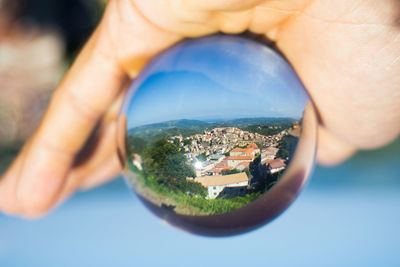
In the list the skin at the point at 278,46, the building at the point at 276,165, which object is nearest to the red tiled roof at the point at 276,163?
the building at the point at 276,165

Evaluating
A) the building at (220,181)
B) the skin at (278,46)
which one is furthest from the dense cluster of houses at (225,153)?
the skin at (278,46)

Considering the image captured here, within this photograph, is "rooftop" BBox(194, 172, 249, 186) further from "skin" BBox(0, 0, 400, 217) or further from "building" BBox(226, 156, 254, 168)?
"skin" BBox(0, 0, 400, 217)

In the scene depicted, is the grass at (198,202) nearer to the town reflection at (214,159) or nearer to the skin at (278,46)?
the town reflection at (214,159)

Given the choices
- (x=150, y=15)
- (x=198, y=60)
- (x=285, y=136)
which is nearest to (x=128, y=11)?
(x=150, y=15)

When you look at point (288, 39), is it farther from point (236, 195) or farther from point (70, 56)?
point (70, 56)

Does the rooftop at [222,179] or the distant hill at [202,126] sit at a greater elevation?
the distant hill at [202,126]

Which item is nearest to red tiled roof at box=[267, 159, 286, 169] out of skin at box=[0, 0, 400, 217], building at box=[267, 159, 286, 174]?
building at box=[267, 159, 286, 174]

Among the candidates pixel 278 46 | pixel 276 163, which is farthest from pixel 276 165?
pixel 278 46

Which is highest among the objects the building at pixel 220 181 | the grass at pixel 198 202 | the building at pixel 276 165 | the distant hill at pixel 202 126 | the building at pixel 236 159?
the distant hill at pixel 202 126

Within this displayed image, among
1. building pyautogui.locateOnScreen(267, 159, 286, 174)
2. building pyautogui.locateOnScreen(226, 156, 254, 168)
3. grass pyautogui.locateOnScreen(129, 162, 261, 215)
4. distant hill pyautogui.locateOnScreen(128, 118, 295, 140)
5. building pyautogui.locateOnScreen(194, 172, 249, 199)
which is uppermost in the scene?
distant hill pyautogui.locateOnScreen(128, 118, 295, 140)
